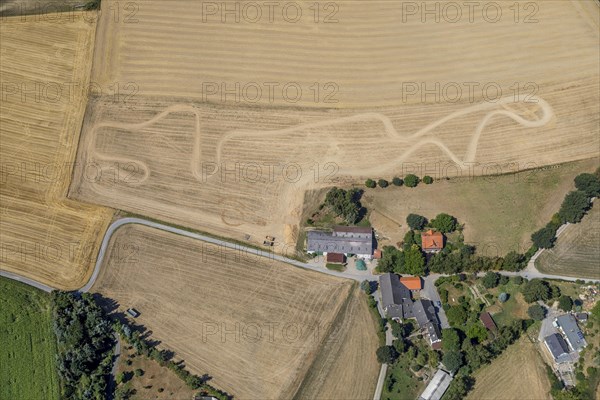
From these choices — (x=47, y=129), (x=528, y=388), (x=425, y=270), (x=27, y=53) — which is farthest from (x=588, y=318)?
(x=27, y=53)

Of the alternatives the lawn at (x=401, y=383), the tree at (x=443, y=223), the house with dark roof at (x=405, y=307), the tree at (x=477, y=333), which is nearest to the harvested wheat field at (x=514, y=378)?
the tree at (x=477, y=333)

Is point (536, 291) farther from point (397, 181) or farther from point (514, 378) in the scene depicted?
point (397, 181)

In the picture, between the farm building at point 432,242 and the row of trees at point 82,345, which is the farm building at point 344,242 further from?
the row of trees at point 82,345

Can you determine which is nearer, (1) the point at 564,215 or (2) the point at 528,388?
(2) the point at 528,388

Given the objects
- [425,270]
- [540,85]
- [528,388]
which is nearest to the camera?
[528,388]

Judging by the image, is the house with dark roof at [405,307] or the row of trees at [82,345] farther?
the house with dark roof at [405,307]

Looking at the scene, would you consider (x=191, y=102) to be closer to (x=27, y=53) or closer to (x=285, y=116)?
(x=285, y=116)
